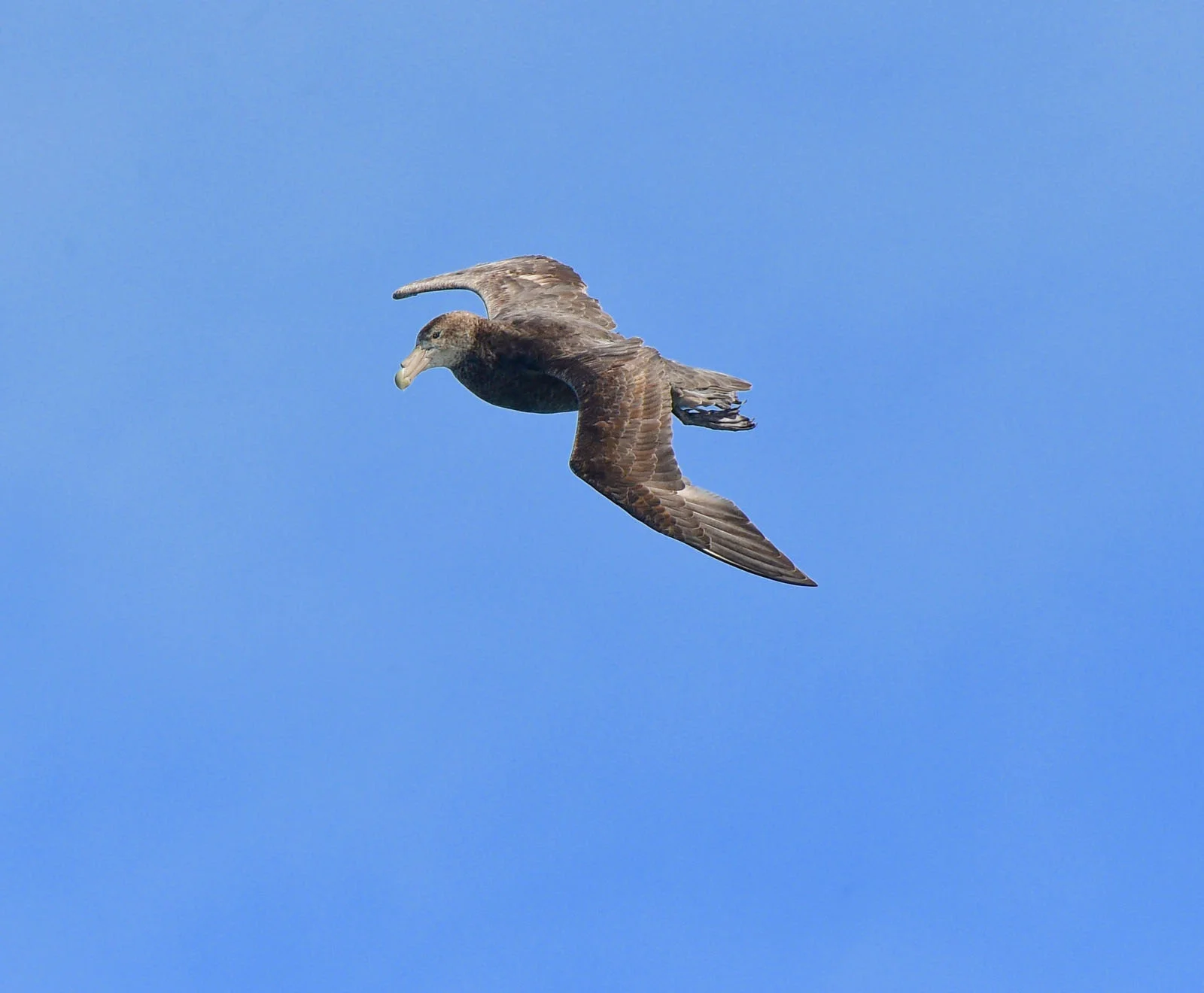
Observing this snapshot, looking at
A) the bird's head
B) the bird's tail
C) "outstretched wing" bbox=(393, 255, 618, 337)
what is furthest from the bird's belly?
the bird's tail

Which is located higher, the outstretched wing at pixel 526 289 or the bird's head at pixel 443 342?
the outstretched wing at pixel 526 289

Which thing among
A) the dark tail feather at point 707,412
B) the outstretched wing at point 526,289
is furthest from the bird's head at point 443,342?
the dark tail feather at point 707,412

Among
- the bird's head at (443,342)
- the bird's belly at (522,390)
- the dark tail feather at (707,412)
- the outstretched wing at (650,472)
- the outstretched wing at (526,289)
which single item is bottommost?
the outstretched wing at (650,472)

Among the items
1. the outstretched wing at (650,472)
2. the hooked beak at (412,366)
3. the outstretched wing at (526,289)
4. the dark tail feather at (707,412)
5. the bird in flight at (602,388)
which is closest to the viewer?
the outstretched wing at (650,472)

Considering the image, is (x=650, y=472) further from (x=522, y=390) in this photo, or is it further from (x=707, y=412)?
(x=522, y=390)

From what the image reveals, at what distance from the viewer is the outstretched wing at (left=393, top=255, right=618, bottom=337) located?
889 inches

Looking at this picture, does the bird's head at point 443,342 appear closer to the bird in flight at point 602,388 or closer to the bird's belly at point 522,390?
the bird in flight at point 602,388

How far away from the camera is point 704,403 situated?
2038 centimetres

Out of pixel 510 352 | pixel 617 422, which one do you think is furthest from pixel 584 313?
pixel 617 422

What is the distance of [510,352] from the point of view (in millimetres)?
21031

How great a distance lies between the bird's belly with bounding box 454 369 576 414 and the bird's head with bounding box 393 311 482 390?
328 mm

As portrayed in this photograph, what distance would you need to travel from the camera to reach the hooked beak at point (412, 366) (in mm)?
21016

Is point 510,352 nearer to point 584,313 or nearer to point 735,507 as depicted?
point 584,313

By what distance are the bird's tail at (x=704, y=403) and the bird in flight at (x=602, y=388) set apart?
18mm
